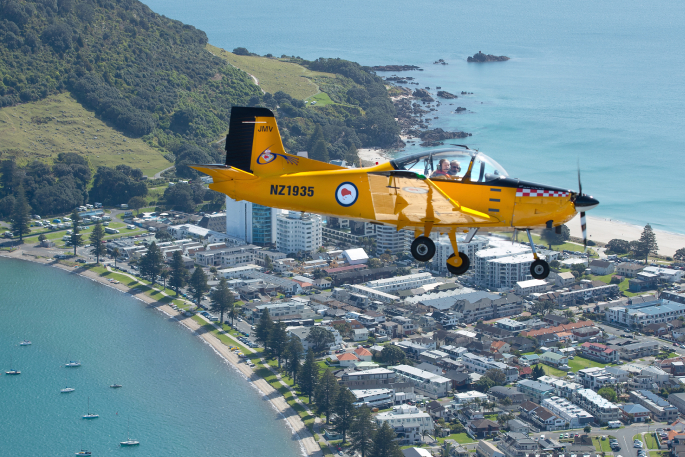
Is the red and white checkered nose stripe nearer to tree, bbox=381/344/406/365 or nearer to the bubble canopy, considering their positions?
the bubble canopy

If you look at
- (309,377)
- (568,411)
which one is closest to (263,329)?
(309,377)

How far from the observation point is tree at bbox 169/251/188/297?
53000 millimetres

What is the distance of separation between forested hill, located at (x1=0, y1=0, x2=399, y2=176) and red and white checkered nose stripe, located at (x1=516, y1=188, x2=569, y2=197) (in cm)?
6450

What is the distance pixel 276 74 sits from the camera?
10938cm

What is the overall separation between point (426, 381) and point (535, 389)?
4676 millimetres

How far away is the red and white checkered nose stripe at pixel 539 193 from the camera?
47.7 feet

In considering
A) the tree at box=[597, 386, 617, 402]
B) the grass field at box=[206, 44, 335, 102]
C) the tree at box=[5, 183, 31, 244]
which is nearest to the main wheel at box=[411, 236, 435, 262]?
the tree at box=[597, 386, 617, 402]

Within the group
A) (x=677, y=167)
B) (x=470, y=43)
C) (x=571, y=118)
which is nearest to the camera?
(x=677, y=167)

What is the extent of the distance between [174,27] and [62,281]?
A: 189 ft

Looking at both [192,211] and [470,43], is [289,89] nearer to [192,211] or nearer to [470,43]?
[192,211]

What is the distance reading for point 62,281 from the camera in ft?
182

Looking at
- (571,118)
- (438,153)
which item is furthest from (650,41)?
(438,153)

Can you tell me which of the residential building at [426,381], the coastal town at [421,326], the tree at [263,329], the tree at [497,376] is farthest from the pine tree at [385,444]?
the tree at [263,329]

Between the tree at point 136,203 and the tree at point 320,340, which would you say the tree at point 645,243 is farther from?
the tree at point 136,203
